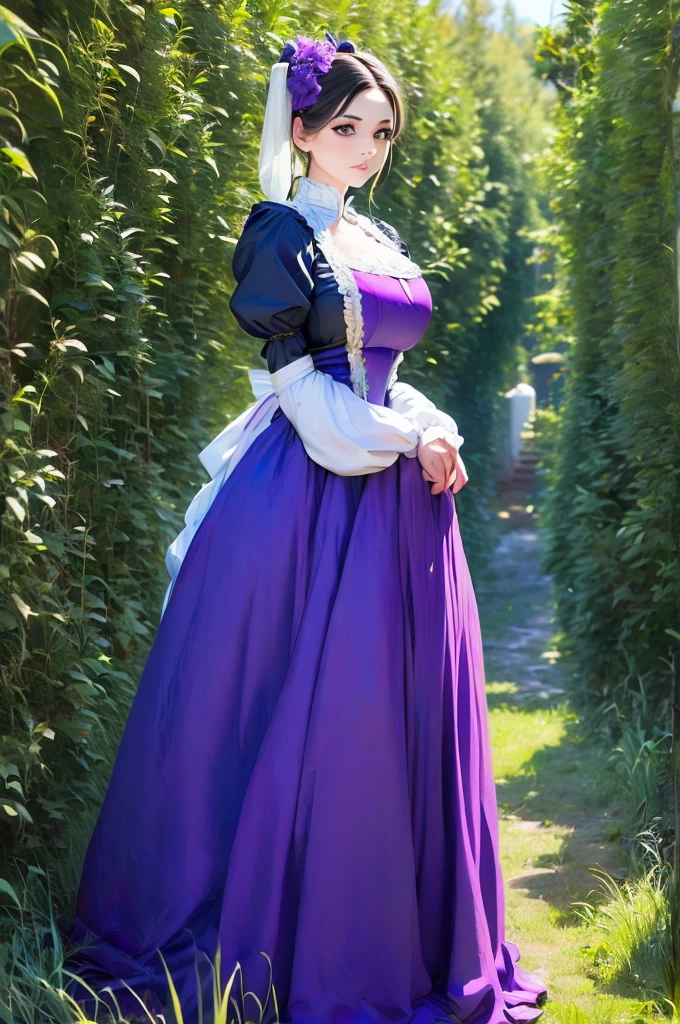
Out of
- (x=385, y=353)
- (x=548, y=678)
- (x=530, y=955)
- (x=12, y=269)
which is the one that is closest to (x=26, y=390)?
(x=12, y=269)

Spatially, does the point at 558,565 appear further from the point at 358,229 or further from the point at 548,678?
the point at 358,229

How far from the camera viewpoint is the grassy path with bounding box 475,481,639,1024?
8.44 ft

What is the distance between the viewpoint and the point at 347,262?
2.42m

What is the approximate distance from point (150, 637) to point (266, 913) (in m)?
1.10

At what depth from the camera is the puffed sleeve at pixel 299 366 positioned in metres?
2.29

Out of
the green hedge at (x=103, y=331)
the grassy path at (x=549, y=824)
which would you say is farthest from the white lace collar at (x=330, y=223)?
the grassy path at (x=549, y=824)

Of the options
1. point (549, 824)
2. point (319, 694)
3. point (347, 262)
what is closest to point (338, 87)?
point (347, 262)

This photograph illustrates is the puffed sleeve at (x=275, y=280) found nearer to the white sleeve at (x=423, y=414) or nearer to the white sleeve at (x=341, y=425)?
the white sleeve at (x=341, y=425)

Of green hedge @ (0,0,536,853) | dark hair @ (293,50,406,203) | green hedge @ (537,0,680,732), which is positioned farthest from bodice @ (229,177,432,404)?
green hedge @ (537,0,680,732)

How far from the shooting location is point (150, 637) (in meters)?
3.11

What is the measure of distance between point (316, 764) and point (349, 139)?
51.6 inches

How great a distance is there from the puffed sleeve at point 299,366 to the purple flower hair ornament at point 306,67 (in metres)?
0.26

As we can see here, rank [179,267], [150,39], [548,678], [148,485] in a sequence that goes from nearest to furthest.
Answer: [150,39] < [148,485] < [179,267] < [548,678]

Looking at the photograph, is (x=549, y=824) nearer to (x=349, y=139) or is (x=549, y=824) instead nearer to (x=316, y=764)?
(x=316, y=764)
